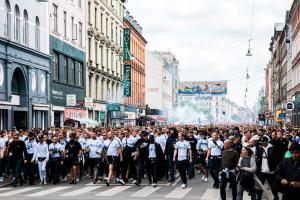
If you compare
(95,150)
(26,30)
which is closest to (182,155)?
(95,150)

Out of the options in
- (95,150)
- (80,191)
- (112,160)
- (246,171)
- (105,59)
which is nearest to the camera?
(246,171)

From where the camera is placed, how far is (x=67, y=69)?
138 ft

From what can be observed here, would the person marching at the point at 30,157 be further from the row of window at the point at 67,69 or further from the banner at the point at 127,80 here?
the banner at the point at 127,80

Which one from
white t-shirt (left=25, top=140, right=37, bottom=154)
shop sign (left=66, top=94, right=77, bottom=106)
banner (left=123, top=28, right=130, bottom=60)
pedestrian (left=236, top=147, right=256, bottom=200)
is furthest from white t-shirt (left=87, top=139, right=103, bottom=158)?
banner (left=123, top=28, right=130, bottom=60)

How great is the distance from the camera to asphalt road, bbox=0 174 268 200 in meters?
15.2

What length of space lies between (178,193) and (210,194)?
89 centimetres

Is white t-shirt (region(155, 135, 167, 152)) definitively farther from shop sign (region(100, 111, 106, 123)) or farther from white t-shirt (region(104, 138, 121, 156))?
shop sign (region(100, 111, 106, 123))

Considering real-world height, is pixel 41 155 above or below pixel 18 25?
below

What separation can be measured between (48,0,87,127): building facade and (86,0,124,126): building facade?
1918mm

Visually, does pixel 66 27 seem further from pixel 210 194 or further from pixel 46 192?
pixel 210 194

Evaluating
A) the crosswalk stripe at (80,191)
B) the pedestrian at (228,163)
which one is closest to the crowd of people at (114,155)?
the crosswalk stripe at (80,191)

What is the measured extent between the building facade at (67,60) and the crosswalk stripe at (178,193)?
21.7 meters

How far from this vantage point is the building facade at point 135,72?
6819 centimetres

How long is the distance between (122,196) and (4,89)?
622 inches
